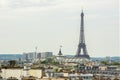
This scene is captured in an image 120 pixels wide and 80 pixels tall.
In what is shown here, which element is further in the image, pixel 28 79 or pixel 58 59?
pixel 58 59

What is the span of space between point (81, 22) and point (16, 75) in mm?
104095

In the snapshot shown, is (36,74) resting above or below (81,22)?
below

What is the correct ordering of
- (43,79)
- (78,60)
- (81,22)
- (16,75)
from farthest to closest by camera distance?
(81,22)
(78,60)
(16,75)
(43,79)

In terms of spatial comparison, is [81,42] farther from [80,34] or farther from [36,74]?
[36,74]

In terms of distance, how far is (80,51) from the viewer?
589 feet

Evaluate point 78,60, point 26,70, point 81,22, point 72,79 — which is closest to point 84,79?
point 72,79

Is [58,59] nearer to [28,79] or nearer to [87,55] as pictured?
[87,55]

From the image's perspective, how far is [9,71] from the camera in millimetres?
84938

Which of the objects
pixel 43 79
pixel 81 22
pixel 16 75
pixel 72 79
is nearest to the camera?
pixel 43 79

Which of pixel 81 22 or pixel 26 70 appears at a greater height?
pixel 81 22

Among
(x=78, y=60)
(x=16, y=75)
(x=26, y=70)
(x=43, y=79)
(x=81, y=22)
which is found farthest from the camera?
(x=81, y=22)

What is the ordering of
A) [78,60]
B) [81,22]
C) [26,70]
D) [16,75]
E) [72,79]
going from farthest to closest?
[81,22], [78,60], [26,70], [16,75], [72,79]

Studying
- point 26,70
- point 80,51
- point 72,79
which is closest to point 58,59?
point 80,51

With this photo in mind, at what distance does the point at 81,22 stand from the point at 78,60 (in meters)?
20.1
